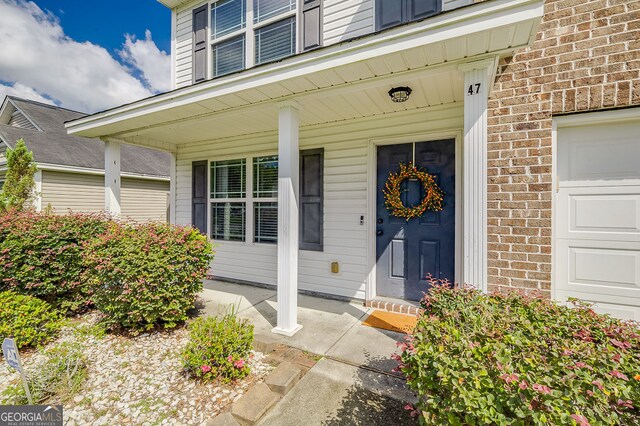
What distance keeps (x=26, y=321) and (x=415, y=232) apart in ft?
13.7

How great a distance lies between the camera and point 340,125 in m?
4.11

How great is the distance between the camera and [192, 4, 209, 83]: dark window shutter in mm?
5043

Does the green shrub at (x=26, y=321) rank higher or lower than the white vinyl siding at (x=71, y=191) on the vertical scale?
lower

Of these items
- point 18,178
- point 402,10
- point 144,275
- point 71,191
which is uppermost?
point 402,10

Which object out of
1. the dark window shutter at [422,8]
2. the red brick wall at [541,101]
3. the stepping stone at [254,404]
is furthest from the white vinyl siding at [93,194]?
the red brick wall at [541,101]

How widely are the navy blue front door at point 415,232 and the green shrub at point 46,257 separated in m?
3.77

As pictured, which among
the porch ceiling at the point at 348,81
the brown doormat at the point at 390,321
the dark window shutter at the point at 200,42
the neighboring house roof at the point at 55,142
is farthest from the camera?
the neighboring house roof at the point at 55,142

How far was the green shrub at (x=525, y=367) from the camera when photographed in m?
1.03

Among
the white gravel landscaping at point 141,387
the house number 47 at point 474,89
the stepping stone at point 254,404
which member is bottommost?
the white gravel landscaping at point 141,387

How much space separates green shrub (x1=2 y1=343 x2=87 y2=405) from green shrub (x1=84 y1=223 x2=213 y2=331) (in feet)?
2.06

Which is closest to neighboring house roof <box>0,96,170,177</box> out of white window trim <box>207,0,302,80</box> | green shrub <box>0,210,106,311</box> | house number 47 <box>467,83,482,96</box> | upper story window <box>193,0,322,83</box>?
green shrub <box>0,210,106,311</box>

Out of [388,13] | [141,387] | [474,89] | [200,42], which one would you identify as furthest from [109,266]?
[388,13]

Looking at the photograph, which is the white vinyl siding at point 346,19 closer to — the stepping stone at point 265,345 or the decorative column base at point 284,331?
the decorative column base at point 284,331

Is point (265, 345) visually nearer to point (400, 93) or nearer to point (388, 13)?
point (400, 93)
